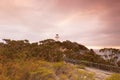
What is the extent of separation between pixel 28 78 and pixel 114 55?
22986 mm

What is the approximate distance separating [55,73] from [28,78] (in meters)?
2.30

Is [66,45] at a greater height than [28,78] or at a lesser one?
greater

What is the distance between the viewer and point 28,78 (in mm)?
18188

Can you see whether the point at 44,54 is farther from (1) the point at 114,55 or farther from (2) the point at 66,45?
(2) the point at 66,45

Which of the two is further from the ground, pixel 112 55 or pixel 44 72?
pixel 112 55

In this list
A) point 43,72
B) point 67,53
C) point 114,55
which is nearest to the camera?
point 43,72

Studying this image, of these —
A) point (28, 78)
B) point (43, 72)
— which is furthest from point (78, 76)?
point (28, 78)

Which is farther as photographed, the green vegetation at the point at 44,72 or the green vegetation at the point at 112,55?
the green vegetation at the point at 112,55

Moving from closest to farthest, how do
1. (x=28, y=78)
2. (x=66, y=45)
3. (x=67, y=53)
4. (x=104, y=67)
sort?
(x=28, y=78), (x=104, y=67), (x=67, y=53), (x=66, y=45)

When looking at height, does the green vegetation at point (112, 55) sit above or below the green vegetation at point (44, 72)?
above

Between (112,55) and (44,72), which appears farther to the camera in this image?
(112,55)

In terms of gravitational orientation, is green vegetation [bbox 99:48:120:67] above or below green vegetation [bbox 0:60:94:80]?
above

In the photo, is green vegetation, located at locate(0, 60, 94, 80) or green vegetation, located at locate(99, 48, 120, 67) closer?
green vegetation, located at locate(0, 60, 94, 80)

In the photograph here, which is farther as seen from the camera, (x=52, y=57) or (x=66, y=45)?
(x=66, y=45)
